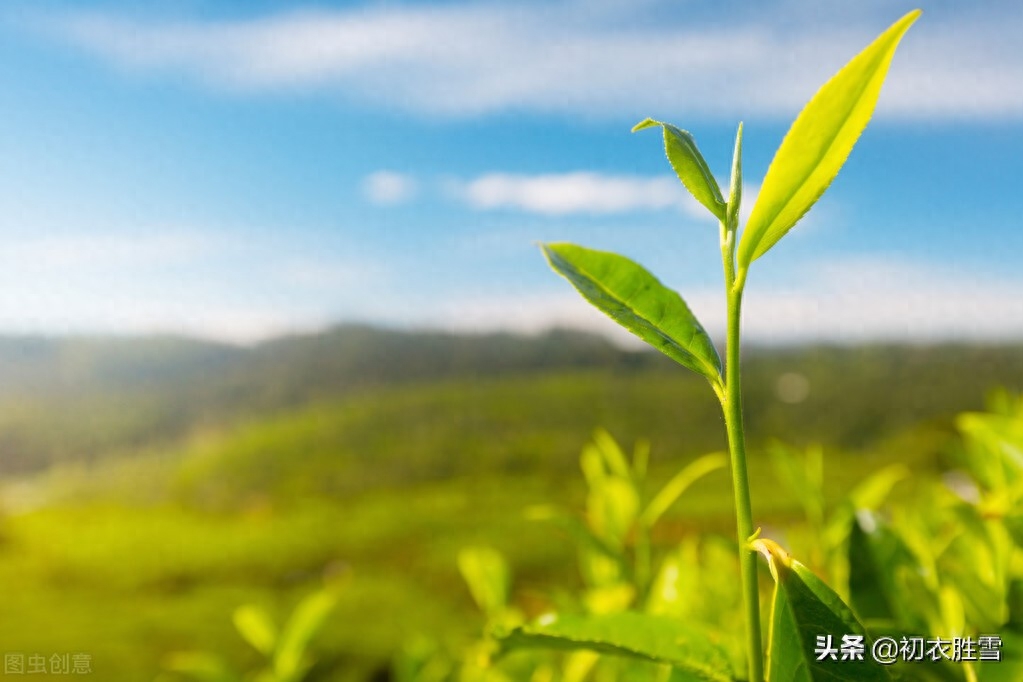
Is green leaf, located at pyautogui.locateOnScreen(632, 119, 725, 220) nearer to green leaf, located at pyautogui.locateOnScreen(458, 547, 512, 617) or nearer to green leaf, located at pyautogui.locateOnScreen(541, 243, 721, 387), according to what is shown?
green leaf, located at pyautogui.locateOnScreen(541, 243, 721, 387)

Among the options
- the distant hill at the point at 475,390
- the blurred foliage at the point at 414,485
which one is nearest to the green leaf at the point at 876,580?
the blurred foliage at the point at 414,485

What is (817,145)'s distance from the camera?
0.26 m

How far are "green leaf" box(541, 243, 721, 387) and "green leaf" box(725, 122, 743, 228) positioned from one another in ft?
0.13

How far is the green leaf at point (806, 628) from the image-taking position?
0.91 ft

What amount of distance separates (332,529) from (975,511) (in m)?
7.22

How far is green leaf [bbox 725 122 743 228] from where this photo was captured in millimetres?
279

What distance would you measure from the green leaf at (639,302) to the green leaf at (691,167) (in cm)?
4

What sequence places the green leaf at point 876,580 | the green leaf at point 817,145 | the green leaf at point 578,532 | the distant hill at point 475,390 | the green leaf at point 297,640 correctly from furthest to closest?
the distant hill at point 475,390 < the green leaf at point 297,640 < the green leaf at point 578,532 < the green leaf at point 876,580 < the green leaf at point 817,145

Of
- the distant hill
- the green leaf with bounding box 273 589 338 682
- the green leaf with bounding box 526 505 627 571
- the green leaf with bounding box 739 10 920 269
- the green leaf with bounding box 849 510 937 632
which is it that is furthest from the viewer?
the distant hill

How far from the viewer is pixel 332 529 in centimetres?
724

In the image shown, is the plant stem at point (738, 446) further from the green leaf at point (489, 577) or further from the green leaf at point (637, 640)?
the green leaf at point (489, 577)

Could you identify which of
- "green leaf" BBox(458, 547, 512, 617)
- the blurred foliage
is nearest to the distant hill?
the blurred foliage

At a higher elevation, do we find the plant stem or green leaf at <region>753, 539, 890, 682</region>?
the plant stem

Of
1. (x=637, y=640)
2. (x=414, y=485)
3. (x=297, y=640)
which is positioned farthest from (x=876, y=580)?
(x=414, y=485)
